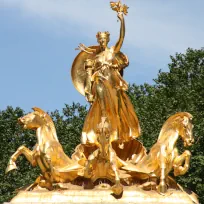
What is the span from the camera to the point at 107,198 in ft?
61.9

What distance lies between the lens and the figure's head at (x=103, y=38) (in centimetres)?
2034

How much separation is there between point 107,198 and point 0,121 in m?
15.8

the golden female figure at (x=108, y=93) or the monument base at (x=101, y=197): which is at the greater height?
the golden female figure at (x=108, y=93)

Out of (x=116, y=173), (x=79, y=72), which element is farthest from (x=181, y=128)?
(x=79, y=72)

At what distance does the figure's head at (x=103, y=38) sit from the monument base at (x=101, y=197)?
3.68m

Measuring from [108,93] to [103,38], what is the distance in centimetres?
150

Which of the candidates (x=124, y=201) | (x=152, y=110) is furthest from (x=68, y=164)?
(x=152, y=110)

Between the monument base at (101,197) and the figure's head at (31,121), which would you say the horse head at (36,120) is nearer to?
the figure's head at (31,121)

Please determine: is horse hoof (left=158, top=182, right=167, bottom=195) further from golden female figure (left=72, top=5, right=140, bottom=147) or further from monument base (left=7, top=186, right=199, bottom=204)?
golden female figure (left=72, top=5, right=140, bottom=147)

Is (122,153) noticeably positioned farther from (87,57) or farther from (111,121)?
(87,57)

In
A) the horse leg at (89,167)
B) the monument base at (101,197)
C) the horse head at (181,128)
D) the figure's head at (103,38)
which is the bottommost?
the monument base at (101,197)

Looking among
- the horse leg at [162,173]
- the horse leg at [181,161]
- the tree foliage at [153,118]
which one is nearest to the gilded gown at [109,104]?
the horse leg at [162,173]

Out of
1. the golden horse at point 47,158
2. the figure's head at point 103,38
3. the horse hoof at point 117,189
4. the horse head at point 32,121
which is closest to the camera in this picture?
the horse hoof at point 117,189

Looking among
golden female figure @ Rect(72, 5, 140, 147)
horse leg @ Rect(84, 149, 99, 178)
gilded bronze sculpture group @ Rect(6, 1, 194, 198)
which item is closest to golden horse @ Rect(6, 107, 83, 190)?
gilded bronze sculpture group @ Rect(6, 1, 194, 198)
